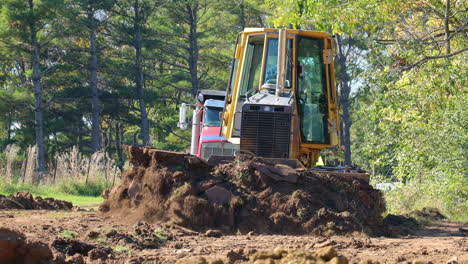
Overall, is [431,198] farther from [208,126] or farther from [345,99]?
[345,99]

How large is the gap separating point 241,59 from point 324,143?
2.12m

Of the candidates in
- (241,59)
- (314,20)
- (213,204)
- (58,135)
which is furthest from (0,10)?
(213,204)

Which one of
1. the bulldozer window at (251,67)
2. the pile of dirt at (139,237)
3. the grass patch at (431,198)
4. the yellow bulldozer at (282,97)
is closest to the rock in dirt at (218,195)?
the yellow bulldozer at (282,97)

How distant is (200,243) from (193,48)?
30.9 metres

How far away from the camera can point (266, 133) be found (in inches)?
450

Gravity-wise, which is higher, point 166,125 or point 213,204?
point 166,125

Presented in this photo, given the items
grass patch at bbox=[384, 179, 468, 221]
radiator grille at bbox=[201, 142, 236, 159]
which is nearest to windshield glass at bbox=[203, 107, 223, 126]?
radiator grille at bbox=[201, 142, 236, 159]

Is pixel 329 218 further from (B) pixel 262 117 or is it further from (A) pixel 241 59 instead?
(A) pixel 241 59

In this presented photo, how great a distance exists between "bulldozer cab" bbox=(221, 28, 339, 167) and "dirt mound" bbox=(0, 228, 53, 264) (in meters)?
5.34

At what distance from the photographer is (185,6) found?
38062 millimetres

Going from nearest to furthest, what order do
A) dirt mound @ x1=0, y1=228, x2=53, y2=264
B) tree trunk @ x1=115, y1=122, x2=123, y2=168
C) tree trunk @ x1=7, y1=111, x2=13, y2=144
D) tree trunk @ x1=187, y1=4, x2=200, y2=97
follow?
dirt mound @ x1=0, y1=228, x2=53, y2=264 < tree trunk @ x1=7, y1=111, x2=13, y2=144 < tree trunk @ x1=187, y1=4, x2=200, y2=97 < tree trunk @ x1=115, y1=122, x2=123, y2=168

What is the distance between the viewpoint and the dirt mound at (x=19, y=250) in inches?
251

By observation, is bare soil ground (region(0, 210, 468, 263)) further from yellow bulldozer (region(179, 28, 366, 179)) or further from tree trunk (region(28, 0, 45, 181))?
tree trunk (region(28, 0, 45, 181))

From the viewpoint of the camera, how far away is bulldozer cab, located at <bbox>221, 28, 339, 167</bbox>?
37.4 ft
